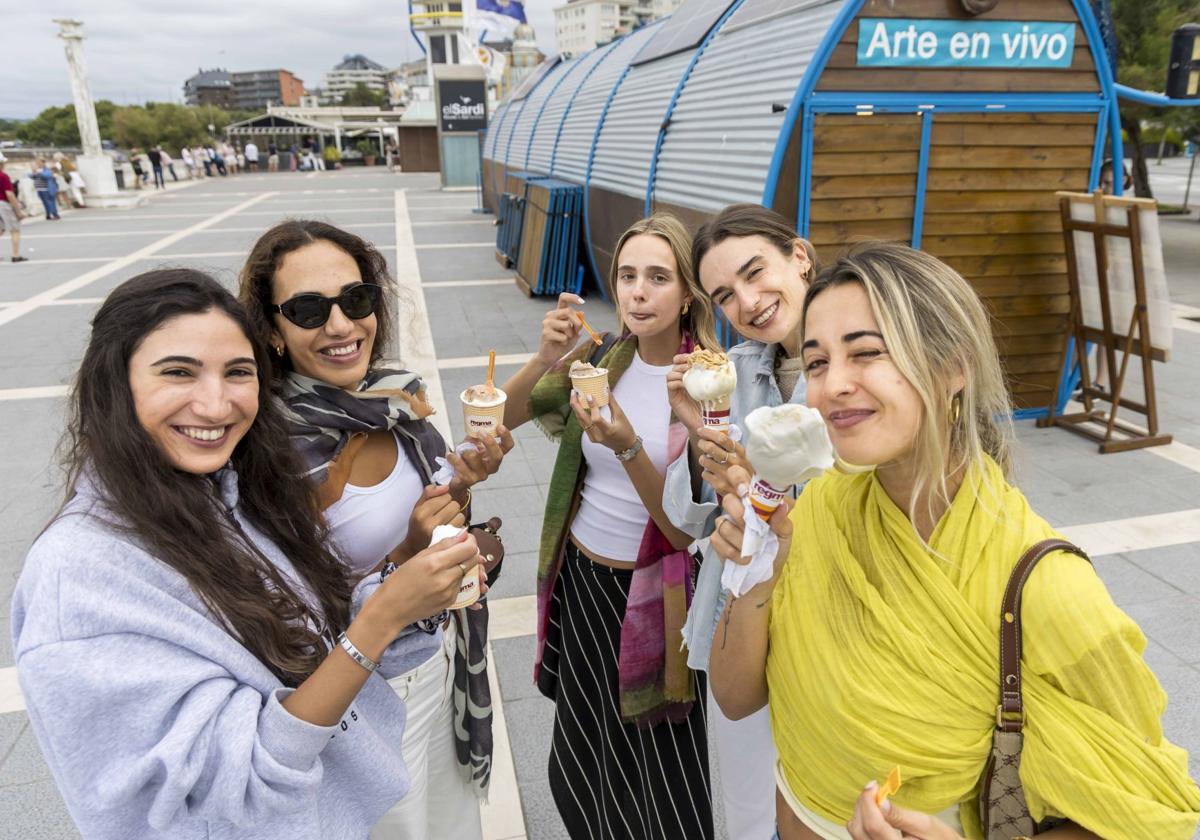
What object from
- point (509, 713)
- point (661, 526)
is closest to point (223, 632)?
point (661, 526)

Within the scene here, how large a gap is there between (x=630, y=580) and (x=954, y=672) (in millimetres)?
1221

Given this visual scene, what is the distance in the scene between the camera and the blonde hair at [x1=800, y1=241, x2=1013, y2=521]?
1.42m

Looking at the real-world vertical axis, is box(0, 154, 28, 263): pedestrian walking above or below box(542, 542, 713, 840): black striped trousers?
above

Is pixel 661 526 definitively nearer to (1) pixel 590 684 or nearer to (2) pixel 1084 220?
(1) pixel 590 684

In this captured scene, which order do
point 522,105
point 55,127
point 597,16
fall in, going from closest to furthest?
point 522,105 < point 55,127 < point 597,16

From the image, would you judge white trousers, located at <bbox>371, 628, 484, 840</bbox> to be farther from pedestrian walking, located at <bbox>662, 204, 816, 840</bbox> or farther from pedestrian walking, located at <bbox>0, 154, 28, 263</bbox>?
pedestrian walking, located at <bbox>0, 154, 28, 263</bbox>

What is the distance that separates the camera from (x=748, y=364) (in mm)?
2373

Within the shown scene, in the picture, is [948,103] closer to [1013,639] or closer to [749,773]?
[749,773]

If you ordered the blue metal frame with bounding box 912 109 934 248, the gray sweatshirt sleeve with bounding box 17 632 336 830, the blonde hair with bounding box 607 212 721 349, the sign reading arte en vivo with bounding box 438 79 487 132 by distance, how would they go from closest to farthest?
1. the gray sweatshirt sleeve with bounding box 17 632 336 830
2. the blonde hair with bounding box 607 212 721 349
3. the blue metal frame with bounding box 912 109 934 248
4. the sign reading arte en vivo with bounding box 438 79 487 132

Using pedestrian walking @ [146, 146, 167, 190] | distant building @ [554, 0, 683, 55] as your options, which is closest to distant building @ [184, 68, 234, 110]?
distant building @ [554, 0, 683, 55]

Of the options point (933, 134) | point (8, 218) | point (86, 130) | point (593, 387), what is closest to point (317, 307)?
point (593, 387)

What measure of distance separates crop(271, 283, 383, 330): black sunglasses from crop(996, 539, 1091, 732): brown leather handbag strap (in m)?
1.73

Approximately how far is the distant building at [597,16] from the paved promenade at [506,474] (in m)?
106

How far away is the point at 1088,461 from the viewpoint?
19.5 ft
